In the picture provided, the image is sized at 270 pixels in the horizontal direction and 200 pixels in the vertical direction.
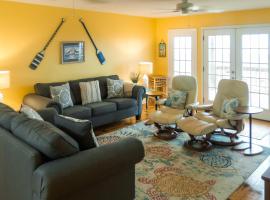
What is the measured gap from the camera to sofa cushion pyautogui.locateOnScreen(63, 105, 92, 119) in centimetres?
501

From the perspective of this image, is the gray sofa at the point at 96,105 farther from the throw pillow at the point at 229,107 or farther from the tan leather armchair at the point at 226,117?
the throw pillow at the point at 229,107

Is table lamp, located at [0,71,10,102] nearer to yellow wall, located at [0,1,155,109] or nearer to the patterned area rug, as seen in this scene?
yellow wall, located at [0,1,155,109]

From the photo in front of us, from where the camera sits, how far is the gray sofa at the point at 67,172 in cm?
208

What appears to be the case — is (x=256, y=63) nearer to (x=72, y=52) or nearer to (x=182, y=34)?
(x=182, y=34)

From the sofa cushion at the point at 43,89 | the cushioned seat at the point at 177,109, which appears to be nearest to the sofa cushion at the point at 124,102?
the cushioned seat at the point at 177,109

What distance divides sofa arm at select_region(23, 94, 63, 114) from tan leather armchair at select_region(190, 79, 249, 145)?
2.31 m

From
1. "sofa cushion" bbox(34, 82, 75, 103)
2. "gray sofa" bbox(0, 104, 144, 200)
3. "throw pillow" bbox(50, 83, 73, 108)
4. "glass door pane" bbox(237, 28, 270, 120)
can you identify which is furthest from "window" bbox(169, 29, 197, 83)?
"gray sofa" bbox(0, 104, 144, 200)

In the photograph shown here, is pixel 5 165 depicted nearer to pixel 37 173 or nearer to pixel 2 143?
pixel 2 143

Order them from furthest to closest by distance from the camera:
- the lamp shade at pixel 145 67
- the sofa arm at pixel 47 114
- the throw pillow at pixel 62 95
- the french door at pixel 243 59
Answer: the lamp shade at pixel 145 67, the french door at pixel 243 59, the throw pillow at pixel 62 95, the sofa arm at pixel 47 114

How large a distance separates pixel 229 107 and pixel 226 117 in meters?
0.17

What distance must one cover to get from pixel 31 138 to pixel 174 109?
3.35 m

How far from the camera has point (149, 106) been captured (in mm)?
7598

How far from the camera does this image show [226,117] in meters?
4.56

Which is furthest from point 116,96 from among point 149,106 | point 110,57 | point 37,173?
point 37,173
